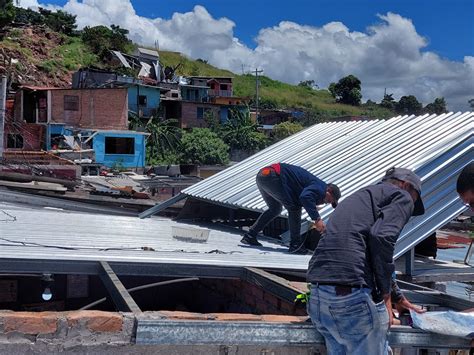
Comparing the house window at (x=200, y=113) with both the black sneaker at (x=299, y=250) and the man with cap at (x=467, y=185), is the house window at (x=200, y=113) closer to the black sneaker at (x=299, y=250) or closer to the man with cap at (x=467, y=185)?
the black sneaker at (x=299, y=250)

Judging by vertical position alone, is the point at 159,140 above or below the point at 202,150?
above

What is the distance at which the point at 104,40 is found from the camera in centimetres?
6262

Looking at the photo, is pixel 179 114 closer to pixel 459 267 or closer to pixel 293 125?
pixel 293 125

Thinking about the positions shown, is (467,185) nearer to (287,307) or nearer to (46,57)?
(287,307)

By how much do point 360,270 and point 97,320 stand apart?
1.55m

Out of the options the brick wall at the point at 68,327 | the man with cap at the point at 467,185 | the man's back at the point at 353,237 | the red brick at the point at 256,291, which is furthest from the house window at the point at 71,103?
the man with cap at the point at 467,185

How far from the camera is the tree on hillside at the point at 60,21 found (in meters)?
65.4

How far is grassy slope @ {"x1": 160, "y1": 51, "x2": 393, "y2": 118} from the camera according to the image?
275ft

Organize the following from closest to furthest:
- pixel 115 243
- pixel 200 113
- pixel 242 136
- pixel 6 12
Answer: pixel 115 243, pixel 242 136, pixel 200 113, pixel 6 12

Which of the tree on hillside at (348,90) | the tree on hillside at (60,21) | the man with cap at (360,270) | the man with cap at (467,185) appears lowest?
the man with cap at (360,270)

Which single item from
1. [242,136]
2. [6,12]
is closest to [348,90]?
[242,136]

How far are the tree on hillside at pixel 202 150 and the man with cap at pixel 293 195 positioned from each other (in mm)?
36533

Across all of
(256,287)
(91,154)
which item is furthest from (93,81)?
(256,287)

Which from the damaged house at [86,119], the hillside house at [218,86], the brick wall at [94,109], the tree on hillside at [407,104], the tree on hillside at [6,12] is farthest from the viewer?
the tree on hillside at [407,104]
